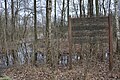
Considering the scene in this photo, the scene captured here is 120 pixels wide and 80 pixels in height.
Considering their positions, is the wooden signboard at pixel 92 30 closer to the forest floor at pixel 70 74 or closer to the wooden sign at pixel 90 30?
the wooden sign at pixel 90 30

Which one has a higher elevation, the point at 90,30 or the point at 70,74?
the point at 90,30

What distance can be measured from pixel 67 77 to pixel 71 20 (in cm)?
282

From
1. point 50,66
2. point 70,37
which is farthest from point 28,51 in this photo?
point 70,37

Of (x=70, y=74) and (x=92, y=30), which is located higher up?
(x=92, y=30)

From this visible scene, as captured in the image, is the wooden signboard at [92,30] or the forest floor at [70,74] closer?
the forest floor at [70,74]

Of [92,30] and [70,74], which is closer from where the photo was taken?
[70,74]

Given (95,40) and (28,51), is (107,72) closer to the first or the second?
(95,40)

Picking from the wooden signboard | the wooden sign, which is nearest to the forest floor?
Answer: the wooden signboard

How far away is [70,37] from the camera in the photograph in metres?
11.3

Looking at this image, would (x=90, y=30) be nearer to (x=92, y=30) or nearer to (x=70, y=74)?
(x=92, y=30)

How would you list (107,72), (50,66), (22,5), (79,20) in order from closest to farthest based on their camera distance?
(107,72) < (79,20) < (50,66) < (22,5)

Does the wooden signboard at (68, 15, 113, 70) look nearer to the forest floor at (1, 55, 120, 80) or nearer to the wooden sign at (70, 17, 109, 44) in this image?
the wooden sign at (70, 17, 109, 44)

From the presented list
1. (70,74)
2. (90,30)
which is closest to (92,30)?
(90,30)

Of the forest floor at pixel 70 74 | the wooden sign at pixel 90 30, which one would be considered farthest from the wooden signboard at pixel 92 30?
the forest floor at pixel 70 74
